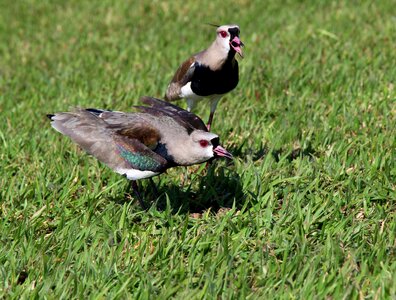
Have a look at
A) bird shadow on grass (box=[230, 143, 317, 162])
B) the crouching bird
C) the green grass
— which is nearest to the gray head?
the crouching bird

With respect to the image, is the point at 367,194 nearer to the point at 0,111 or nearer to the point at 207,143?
the point at 207,143

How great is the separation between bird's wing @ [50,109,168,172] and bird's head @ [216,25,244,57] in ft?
3.93

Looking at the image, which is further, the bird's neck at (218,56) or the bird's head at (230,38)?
the bird's neck at (218,56)

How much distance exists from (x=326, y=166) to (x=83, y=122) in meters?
2.10

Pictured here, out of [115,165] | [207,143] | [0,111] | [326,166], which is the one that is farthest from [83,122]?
[0,111]

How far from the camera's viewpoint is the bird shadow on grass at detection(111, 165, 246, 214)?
5680 millimetres

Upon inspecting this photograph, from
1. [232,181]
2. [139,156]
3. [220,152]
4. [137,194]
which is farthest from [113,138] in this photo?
[232,181]

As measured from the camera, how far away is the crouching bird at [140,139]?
205 inches

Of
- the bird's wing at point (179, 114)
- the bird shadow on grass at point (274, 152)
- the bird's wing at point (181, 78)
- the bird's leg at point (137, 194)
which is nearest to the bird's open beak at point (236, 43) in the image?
the bird's wing at point (181, 78)

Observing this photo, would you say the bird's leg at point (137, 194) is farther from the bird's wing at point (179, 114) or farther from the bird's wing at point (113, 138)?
the bird's wing at point (179, 114)

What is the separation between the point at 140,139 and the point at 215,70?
1.27m

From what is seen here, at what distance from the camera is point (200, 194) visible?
19.2 ft

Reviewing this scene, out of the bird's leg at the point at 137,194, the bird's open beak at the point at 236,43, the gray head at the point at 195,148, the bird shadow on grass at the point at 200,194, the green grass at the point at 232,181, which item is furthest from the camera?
the bird's open beak at the point at 236,43

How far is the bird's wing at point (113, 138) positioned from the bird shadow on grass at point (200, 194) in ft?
1.55
